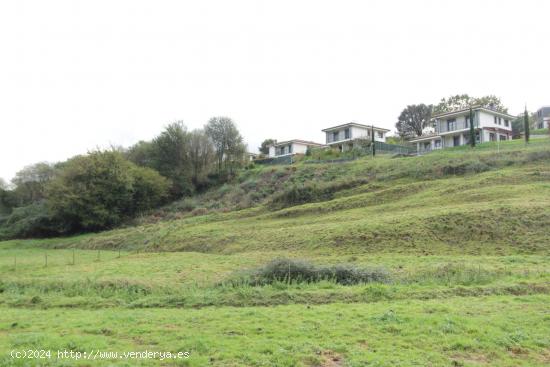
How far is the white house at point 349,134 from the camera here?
8256 cm

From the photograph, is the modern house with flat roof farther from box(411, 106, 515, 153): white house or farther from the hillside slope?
the hillside slope

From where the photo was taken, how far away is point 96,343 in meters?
8.77

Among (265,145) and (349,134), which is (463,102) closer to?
(349,134)

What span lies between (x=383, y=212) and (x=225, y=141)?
43.8m

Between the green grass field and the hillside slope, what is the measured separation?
0.17 metres

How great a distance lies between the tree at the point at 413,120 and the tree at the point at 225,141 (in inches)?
2017

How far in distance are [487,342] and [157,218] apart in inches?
1970

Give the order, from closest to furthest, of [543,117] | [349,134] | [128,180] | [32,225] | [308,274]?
[308,274] < [128,180] < [32,225] < [349,134] < [543,117]

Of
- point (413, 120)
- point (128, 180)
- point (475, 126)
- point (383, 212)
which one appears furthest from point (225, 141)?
point (413, 120)

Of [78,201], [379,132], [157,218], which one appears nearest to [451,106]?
[379,132]

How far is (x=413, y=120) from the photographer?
108 metres

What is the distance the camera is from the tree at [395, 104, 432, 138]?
10562cm

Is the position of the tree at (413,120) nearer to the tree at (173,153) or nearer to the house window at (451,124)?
the house window at (451,124)

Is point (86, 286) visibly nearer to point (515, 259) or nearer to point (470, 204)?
point (515, 259)
